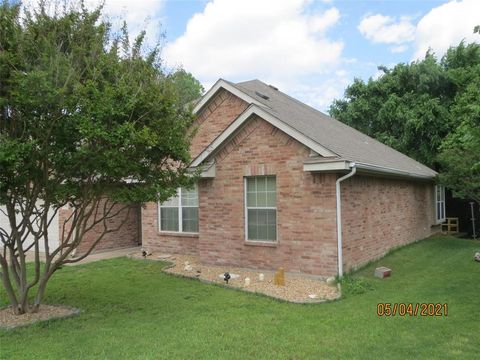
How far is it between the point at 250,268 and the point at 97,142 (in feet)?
19.4

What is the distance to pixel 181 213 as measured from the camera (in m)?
14.1

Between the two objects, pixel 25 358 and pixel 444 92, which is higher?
pixel 444 92

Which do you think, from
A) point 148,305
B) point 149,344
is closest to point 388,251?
point 148,305

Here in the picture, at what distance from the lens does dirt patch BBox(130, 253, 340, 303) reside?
8.70 meters

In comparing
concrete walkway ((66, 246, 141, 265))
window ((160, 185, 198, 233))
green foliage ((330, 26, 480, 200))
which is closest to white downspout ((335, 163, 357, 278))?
window ((160, 185, 198, 233))

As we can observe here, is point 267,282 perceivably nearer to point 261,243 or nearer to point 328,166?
point 261,243

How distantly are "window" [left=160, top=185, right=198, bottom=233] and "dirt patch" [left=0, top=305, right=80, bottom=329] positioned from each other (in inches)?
237

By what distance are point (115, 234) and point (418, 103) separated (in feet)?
56.9

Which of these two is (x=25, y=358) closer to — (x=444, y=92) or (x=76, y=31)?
(x=76, y=31)

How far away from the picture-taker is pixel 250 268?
36.9 ft

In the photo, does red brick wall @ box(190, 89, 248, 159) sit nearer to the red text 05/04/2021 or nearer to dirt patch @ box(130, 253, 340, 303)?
dirt patch @ box(130, 253, 340, 303)

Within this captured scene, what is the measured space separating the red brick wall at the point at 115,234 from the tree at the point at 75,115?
25.4 ft

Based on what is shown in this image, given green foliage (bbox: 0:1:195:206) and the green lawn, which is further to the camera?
green foliage (bbox: 0:1:195:206)

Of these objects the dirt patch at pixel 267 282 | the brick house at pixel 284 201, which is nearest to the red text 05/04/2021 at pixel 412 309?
the dirt patch at pixel 267 282
